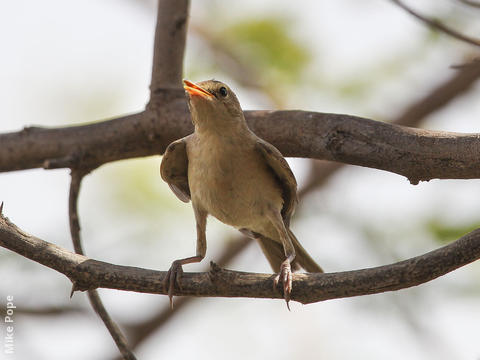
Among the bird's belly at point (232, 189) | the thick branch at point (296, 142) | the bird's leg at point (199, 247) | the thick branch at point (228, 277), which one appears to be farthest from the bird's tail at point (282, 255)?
the thick branch at point (228, 277)

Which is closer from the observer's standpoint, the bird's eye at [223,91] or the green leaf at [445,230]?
the bird's eye at [223,91]

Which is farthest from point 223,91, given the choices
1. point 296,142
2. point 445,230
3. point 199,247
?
point 445,230

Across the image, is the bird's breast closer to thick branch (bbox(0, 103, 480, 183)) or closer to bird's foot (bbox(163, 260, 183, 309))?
thick branch (bbox(0, 103, 480, 183))

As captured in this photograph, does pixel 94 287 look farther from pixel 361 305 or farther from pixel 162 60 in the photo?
pixel 361 305

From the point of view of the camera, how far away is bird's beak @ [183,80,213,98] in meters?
4.66

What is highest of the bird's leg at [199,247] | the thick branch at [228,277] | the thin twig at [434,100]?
the thin twig at [434,100]

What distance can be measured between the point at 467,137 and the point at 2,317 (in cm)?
366

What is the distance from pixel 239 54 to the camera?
7.71 m

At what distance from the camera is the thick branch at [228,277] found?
3277 millimetres

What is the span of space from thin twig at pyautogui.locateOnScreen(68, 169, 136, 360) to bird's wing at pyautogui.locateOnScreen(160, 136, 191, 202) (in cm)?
59

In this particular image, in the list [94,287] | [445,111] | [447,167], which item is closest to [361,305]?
[445,111]

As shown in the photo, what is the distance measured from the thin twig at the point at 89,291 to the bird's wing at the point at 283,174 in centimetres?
130

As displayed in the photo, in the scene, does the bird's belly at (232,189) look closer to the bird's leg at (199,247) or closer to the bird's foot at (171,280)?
the bird's leg at (199,247)

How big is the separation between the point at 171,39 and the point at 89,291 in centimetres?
216
